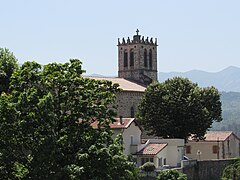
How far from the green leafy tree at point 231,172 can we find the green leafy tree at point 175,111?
657 centimetres

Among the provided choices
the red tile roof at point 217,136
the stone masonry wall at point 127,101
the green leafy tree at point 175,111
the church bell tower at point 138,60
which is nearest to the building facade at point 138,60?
the church bell tower at point 138,60

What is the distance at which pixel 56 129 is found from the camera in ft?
105

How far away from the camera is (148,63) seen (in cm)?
9306

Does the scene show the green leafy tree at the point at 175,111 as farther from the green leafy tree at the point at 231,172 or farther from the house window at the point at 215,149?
the house window at the point at 215,149

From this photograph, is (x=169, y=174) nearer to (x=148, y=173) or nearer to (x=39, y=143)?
(x=148, y=173)

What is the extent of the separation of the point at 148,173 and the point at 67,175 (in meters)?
20.6

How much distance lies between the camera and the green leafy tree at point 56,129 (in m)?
30.7

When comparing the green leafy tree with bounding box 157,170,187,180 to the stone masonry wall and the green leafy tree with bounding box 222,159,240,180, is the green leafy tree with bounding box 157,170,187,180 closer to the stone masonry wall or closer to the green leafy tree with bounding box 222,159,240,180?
the green leafy tree with bounding box 222,159,240,180

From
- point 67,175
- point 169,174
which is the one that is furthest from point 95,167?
point 169,174

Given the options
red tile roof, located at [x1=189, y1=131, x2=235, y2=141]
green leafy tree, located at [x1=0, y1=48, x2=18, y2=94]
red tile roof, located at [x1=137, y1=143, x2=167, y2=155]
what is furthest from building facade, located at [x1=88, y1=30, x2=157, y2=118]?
green leafy tree, located at [x1=0, y1=48, x2=18, y2=94]

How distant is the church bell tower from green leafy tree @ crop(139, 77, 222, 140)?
69.2 ft

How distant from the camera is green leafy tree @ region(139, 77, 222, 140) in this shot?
6606 centimetres

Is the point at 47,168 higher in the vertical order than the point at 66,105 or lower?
lower

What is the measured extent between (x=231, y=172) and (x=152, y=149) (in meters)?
8.77
